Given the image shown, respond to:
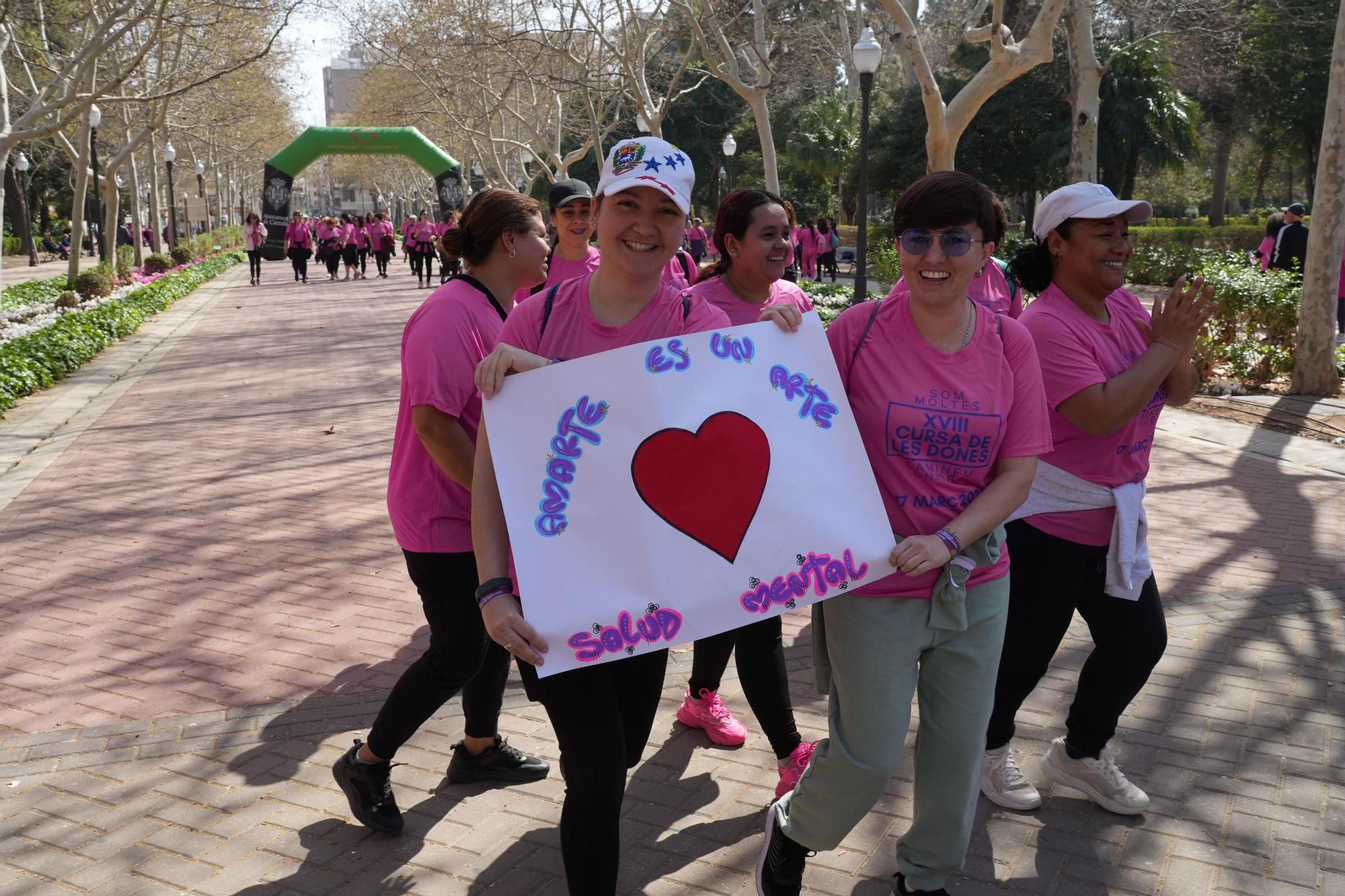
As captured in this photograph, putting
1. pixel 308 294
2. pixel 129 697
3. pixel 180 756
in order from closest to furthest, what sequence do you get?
pixel 180 756 → pixel 129 697 → pixel 308 294

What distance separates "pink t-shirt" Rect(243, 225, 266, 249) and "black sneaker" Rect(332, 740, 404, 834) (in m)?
28.3

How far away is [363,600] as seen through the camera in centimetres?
554

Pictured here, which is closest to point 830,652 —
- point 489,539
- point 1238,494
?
point 489,539

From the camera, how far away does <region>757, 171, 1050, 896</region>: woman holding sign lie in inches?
99.7

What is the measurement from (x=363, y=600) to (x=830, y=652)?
3.41 m

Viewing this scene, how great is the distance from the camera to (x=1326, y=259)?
32.8ft

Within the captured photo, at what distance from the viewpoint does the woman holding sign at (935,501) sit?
2.53m

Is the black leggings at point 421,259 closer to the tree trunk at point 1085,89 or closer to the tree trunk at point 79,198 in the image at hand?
the tree trunk at point 79,198

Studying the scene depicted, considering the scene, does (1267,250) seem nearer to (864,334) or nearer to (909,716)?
(864,334)

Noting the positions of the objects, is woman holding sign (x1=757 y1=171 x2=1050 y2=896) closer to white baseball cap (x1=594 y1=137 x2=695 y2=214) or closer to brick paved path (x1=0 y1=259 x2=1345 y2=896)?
white baseball cap (x1=594 y1=137 x2=695 y2=214)

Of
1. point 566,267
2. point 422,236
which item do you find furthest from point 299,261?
point 566,267

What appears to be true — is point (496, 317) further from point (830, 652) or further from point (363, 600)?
point (363, 600)

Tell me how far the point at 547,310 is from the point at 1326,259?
31.6 feet

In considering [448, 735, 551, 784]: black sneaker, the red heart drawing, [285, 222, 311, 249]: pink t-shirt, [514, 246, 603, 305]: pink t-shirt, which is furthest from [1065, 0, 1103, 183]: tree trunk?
[285, 222, 311, 249]: pink t-shirt
